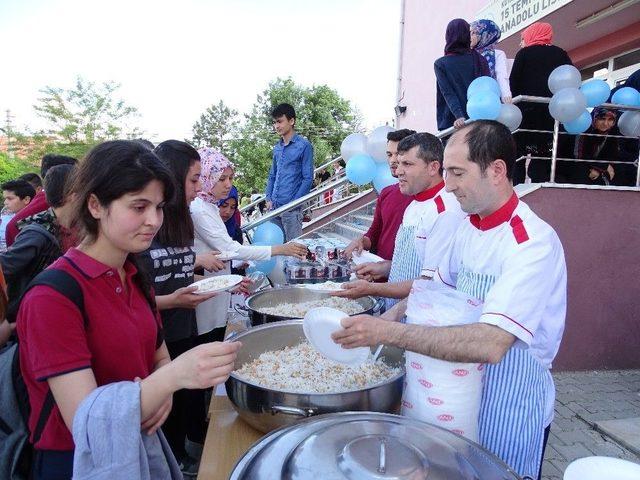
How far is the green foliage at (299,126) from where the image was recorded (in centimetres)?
2302

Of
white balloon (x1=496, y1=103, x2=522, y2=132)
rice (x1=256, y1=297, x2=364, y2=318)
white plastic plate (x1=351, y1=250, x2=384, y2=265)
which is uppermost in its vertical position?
white balloon (x1=496, y1=103, x2=522, y2=132)

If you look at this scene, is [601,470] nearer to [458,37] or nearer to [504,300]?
[504,300]

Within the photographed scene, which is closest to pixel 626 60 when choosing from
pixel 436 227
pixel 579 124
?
pixel 579 124

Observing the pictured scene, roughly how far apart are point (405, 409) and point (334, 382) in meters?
0.32

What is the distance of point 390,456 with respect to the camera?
0.95 meters

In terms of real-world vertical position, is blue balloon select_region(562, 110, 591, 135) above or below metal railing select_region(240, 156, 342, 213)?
above

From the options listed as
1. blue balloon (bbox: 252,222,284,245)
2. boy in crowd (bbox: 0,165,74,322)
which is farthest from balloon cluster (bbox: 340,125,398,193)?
boy in crowd (bbox: 0,165,74,322)

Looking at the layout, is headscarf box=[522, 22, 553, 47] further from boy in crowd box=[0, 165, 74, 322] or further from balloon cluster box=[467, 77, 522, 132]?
boy in crowd box=[0, 165, 74, 322]

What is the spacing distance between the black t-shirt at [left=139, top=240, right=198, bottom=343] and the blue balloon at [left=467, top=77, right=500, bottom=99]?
9.16ft

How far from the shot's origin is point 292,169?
19.8 ft

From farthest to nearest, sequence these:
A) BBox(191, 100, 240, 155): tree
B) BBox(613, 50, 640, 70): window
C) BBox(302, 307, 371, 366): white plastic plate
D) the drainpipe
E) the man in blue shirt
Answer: BBox(191, 100, 240, 155): tree → the drainpipe → BBox(613, 50, 640, 70): window → the man in blue shirt → BBox(302, 307, 371, 366): white plastic plate

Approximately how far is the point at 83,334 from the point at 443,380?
0.92 m

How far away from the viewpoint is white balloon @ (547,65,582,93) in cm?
378

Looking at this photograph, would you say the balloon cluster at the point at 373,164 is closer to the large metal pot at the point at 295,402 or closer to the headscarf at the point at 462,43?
the headscarf at the point at 462,43
